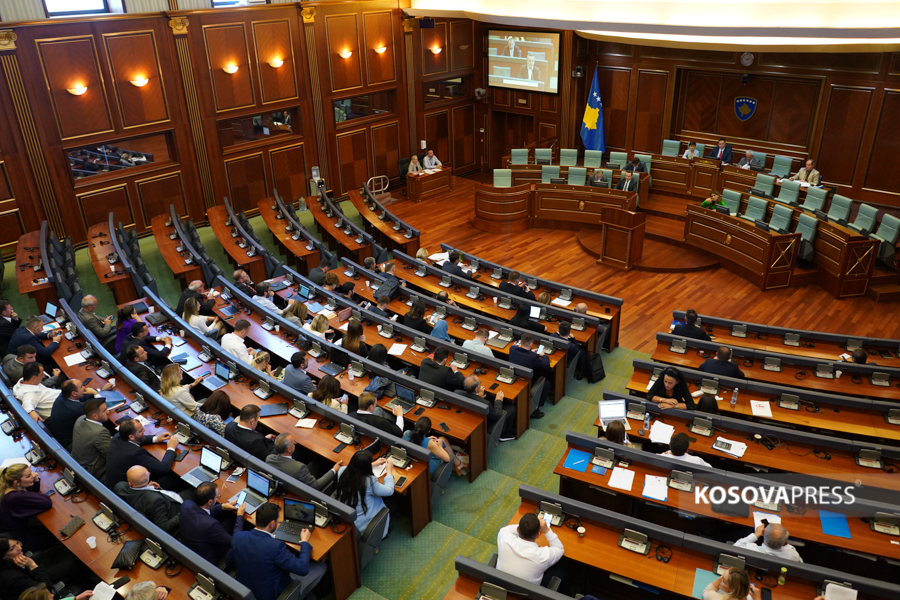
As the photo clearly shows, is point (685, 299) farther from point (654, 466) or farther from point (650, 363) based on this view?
point (654, 466)

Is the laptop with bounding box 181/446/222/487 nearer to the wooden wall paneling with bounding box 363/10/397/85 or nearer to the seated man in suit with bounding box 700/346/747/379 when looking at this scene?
the seated man in suit with bounding box 700/346/747/379

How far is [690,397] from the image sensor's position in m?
5.93

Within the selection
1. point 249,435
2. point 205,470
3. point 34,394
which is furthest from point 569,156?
point 34,394

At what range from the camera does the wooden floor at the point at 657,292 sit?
8.95m

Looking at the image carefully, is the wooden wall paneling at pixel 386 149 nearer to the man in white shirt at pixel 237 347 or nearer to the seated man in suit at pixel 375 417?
the man in white shirt at pixel 237 347

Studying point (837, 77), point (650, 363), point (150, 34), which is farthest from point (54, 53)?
point (837, 77)

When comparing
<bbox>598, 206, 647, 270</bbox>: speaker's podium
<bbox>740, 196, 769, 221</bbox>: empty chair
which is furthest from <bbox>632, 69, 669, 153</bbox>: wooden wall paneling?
<bbox>598, 206, 647, 270</bbox>: speaker's podium

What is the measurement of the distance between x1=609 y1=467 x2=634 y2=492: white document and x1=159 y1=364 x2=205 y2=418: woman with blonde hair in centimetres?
374

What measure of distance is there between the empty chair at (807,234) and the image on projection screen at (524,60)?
655 cm

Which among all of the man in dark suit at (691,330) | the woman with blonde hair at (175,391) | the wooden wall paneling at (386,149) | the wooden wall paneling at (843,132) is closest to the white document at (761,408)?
the man in dark suit at (691,330)

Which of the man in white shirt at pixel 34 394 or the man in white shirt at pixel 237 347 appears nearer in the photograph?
the man in white shirt at pixel 34 394

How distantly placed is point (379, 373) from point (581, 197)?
706 cm

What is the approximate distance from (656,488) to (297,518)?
2655 mm

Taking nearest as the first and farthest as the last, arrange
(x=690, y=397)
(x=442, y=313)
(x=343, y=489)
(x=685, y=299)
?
(x=343, y=489)
(x=690, y=397)
(x=442, y=313)
(x=685, y=299)
